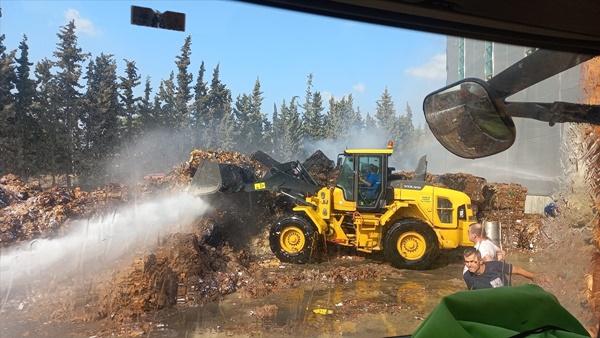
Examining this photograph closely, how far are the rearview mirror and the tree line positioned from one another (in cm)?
77

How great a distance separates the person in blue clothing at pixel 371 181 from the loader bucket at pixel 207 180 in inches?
109

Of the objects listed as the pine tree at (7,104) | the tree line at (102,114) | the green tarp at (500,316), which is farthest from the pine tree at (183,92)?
→ the green tarp at (500,316)

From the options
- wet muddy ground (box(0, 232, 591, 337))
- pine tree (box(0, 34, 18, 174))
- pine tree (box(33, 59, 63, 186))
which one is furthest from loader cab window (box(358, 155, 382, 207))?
pine tree (box(0, 34, 18, 174))

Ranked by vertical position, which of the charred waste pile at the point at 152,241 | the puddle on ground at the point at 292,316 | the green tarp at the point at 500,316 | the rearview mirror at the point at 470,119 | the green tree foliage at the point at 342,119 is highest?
the green tree foliage at the point at 342,119

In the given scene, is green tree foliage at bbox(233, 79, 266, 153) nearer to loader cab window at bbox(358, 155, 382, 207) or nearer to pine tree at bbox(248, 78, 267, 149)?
pine tree at bbox(248, 78, 267, 149)

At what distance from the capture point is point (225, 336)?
424cm

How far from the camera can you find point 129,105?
3.45 meters

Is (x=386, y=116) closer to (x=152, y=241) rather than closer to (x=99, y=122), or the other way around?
(x=99, y=122)

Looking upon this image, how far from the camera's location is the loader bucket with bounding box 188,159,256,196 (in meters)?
8.69

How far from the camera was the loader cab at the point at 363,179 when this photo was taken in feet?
26.7

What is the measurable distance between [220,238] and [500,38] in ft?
24.9

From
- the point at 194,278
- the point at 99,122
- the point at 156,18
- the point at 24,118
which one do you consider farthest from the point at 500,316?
the point at 194,278

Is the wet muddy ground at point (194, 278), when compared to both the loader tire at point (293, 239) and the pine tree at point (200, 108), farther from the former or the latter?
the pine tree at point (200, 108)

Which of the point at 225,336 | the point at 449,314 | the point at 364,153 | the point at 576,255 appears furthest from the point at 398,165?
the point at 449,314
